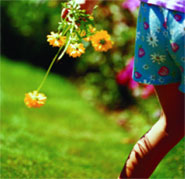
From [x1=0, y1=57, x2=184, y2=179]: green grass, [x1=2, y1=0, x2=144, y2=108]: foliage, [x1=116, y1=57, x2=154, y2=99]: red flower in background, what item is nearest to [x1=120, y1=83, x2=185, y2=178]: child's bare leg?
[x1=0, y1=57, x2=184, y2=179]: green grass

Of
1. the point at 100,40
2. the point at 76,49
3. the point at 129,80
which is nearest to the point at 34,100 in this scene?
the point at 76,49

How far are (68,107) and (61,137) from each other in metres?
1.05

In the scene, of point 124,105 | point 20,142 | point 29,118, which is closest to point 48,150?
point 20,142

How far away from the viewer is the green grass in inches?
103

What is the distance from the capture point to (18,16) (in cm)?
607

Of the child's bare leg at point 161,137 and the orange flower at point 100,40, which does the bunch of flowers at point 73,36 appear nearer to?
the orange flower at point 100,40

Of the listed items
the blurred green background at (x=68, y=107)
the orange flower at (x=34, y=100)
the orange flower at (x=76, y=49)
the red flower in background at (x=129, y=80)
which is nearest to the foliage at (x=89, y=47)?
the blurred green background at (x=68, y=107)

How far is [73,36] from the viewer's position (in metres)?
1.95

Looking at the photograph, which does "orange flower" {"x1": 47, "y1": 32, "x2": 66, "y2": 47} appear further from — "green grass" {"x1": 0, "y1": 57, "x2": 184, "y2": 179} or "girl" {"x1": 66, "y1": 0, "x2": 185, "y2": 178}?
"green grass" {"x1": 0, "y1": 57, "x2": 184, "y2": 179}

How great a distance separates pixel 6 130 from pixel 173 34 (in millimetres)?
2011

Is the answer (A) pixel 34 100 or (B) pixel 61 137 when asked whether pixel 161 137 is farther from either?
(B) pixel 61 137

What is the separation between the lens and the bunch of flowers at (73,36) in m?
1.88

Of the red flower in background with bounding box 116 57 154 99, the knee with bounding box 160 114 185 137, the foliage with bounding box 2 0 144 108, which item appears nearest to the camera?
the knee with bounding box 160 114 185 137

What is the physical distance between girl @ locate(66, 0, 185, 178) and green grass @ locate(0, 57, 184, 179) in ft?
2.60
